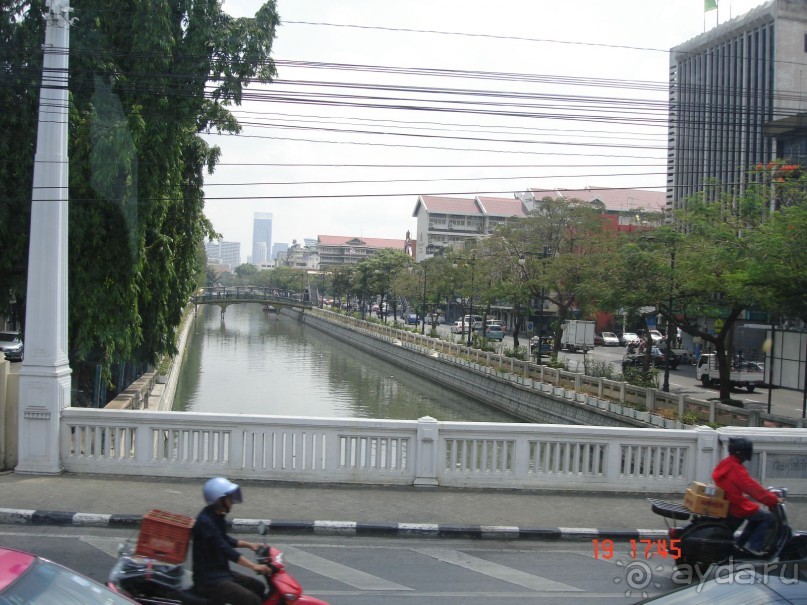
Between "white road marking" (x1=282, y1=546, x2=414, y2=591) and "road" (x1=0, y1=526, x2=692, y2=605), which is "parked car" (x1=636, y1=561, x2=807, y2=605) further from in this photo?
"white road marking" (x1=282, y1=546, x2=414, y2=591)

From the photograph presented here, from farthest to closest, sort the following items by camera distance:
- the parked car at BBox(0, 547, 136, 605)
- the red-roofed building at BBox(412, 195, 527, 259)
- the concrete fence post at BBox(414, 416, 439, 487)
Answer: the red-roofed building at BBox(412, 195, 527, 259) → the concrete fence post at BBox(414, 416, 439, 487) → the parked car at BBox(0, 547, 136, 605)

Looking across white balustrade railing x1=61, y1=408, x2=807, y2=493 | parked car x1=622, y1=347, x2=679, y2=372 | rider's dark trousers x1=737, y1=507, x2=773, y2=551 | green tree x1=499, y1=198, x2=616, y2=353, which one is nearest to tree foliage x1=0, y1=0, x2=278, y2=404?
white balustrade railing x1=61, y1=408, x2=807, y2=493

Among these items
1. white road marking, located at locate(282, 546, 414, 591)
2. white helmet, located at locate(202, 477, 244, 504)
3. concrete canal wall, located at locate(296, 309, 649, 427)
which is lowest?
concrete canal wall, located at locate(296, 309, 649, 427)

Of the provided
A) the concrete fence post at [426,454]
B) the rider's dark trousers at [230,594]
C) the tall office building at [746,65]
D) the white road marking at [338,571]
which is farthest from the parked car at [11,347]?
the tall office building at [746,65]

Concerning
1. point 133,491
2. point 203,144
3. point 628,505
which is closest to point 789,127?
point 203,144

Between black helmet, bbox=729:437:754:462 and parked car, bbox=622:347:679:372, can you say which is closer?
black helmet, bbox=729:437:754:462

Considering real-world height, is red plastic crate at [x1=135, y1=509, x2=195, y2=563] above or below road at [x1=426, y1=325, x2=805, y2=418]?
above

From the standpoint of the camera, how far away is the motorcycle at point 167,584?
4590mm

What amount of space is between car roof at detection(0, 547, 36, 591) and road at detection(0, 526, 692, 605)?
2.93 metres

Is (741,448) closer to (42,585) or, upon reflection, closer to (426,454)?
(426,454)

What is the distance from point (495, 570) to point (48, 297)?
20.1ft

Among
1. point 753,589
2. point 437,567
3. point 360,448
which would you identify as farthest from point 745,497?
point 360,448

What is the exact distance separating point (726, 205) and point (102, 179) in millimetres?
21659

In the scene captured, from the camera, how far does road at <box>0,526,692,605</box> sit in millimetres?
5961
